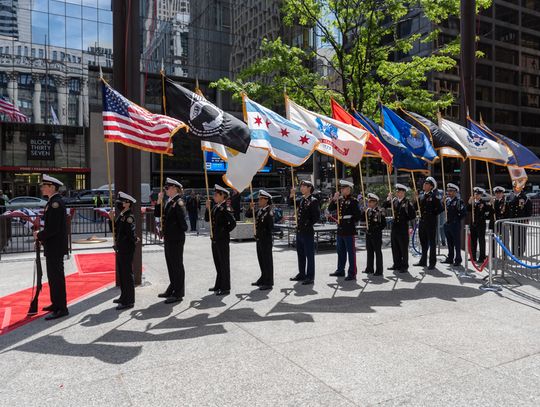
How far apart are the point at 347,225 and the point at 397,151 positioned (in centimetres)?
202

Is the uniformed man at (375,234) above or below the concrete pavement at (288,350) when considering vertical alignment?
above

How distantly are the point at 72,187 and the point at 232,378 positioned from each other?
4553 centimetres

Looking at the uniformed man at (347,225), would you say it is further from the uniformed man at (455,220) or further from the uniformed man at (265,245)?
the uniformed man at (455,220)

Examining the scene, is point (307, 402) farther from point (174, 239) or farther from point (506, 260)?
point (506, 260)

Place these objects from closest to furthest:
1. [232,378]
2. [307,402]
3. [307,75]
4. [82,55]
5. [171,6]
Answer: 1. [307,402]
2. [232,378]
3. [307,75]
4. [82,55]
5. [171,6]

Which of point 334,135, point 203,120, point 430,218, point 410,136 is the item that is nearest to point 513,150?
point 430,218

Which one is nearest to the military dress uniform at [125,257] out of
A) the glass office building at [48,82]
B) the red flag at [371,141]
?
the red flag at [371,141]

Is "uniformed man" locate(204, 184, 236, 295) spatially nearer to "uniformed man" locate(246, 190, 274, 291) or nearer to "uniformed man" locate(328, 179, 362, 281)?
"uniformed man" locate(246, 190, 274, 291)

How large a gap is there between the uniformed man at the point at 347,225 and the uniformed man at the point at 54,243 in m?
5.21

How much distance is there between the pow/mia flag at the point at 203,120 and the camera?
7.48m

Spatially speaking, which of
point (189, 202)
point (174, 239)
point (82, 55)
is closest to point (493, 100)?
point (82, 55)

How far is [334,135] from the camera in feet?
30.2

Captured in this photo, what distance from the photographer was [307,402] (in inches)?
156

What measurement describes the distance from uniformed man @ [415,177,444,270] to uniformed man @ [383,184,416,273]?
0.62 meters
